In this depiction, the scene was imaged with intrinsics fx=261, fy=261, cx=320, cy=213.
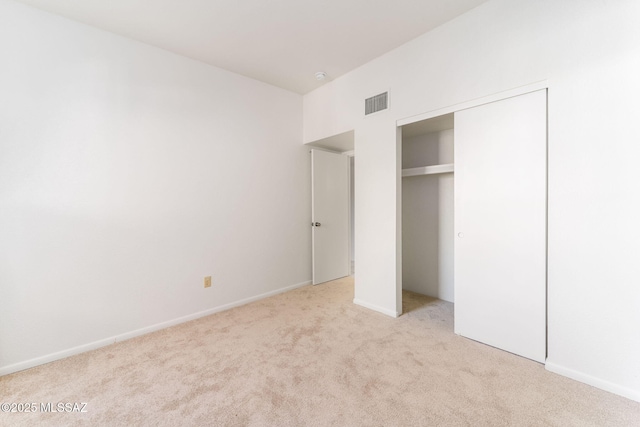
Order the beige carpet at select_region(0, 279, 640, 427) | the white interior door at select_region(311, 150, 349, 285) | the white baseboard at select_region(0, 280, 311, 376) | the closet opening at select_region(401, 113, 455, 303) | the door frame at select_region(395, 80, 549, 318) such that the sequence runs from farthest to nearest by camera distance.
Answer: the white interior door at select_region(311, 150, 349, 285), the closet opening at select_region(401, 113, 455, 303), the white baseboard at select_region(0, 280, 311, 376), the door frame at select_region(395, 80, 549, 318), the beige carpet at select_region(0, 279, 640, 427)

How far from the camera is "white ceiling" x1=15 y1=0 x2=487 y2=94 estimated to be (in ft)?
6.90

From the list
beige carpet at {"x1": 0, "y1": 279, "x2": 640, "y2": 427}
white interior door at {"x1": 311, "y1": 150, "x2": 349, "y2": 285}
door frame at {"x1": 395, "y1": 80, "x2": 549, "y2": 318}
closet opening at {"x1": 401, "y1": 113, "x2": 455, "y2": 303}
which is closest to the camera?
beige carpet at {"x1": 0, "y1": 279, "x2": 640, "y2": 427}

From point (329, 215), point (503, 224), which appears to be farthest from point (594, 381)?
point (329, 215)

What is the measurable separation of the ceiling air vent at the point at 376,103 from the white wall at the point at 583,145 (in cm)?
68

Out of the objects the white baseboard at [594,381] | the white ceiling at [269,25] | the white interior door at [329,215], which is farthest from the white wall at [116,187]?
the white baseboard at [594,381]

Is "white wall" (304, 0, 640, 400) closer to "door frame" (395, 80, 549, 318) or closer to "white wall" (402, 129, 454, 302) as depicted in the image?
"door frame" (395, 80, 549, 318)

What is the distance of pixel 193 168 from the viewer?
287 cm

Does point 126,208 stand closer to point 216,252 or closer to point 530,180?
point 216,252

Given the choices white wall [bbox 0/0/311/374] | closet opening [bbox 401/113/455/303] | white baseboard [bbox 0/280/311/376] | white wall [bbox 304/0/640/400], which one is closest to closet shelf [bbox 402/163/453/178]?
closet opening [bbox 401/113/455/303]

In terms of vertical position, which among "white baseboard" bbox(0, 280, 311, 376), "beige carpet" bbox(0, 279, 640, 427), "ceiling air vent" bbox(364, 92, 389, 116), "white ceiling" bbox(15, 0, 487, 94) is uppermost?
"white ceiling" bbox(15, 0, 487, 94)

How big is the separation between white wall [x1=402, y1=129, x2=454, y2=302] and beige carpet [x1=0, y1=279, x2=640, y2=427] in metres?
0.91

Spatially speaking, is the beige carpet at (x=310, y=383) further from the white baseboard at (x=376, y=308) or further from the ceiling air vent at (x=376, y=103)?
the ceiling air vent at (x=376, y=103)

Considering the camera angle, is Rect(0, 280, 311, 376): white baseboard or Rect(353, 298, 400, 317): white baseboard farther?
Rect(353, 298, 400, 317): white baseboard

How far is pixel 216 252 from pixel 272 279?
886mm
